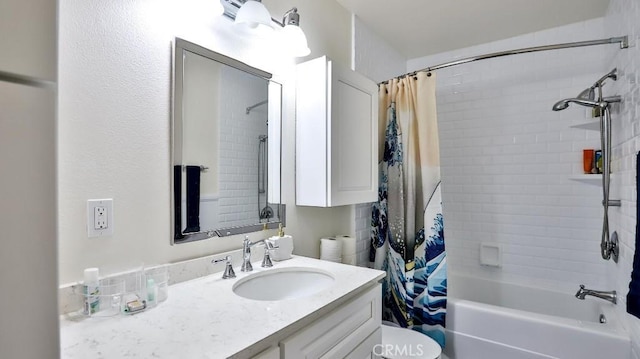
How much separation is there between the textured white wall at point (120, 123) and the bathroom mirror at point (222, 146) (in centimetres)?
5

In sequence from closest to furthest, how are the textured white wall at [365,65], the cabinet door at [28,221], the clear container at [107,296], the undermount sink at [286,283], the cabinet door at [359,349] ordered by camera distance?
the cabinet door at [28,221]
the clear container at [107,296]
the cabinet door at [359,349]
the undermount sink at [286,283]
the textured white wall at [365,65]

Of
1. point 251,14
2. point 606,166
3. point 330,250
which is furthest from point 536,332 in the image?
point 251,14

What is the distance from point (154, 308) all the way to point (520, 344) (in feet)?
6.13

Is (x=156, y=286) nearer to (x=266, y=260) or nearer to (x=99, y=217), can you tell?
(x=99, y=217)

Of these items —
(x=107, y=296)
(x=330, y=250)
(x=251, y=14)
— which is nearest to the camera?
(x=107, y=296)

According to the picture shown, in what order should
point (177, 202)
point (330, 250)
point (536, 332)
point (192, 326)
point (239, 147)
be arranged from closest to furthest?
point (192, 326) < point (177, 202) < point (239, 147) < point (536, 332) < point (330, 250)

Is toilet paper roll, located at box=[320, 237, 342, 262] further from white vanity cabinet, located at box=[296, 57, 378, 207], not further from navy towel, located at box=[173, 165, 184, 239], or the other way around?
navy towel, located at box=[173, 165, 184, 239]

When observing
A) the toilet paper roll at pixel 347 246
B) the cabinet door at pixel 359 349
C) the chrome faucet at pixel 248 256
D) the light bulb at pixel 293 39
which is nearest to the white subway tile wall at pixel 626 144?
the cabinet door at pixel 359 349

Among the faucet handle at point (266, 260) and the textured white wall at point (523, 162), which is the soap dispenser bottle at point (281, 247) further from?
the textured white wall at point (523, 162)

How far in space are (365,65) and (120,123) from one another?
1807mm

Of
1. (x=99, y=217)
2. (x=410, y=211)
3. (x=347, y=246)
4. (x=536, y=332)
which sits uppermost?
(x=99, y=217)

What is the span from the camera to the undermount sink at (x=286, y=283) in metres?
1.38

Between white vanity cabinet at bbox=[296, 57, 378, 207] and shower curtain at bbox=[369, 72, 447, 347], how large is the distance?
0.38 m

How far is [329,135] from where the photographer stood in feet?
5.57
